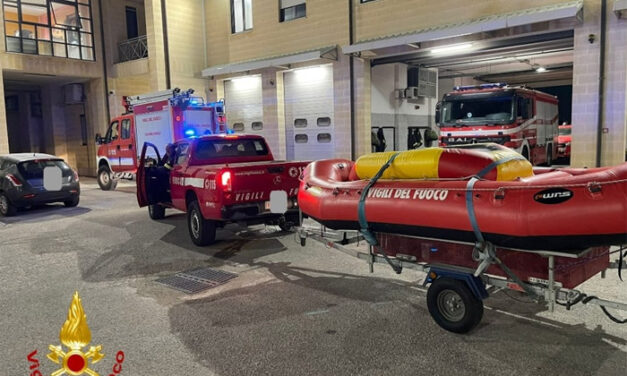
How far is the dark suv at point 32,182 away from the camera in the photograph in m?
12.2

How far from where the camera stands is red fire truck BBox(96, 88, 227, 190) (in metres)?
15.1

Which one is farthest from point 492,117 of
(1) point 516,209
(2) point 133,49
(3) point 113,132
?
(2) point 133,49

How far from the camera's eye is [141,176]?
10062mm

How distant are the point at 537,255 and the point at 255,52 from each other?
57.4ft

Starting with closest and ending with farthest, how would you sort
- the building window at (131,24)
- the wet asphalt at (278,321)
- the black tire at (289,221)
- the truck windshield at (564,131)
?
the wet asphalt at (278,321), the black tire at (289,221), the truck windshield at (564,131), the building window at (131,24)

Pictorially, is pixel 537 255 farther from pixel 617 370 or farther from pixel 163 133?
pixel 163 133

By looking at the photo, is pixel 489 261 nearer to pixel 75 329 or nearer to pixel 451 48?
pixel 75 329

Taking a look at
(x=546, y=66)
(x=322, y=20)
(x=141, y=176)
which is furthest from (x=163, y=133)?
(x=546, y=66)

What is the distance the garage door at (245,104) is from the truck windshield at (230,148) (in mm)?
10409

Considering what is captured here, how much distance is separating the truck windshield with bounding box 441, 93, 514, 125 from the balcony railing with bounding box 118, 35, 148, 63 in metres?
15.8

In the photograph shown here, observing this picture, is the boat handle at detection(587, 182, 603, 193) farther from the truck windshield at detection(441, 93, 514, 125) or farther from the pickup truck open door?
the truck windshield at detection(441, 93, 514, 125)

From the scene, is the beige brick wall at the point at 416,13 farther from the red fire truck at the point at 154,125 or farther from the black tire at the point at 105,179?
the black tire at the point at 105,179

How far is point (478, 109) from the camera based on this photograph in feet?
48.4

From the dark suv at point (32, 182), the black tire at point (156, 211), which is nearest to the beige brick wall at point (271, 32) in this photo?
the black tire at point (156, 211)
